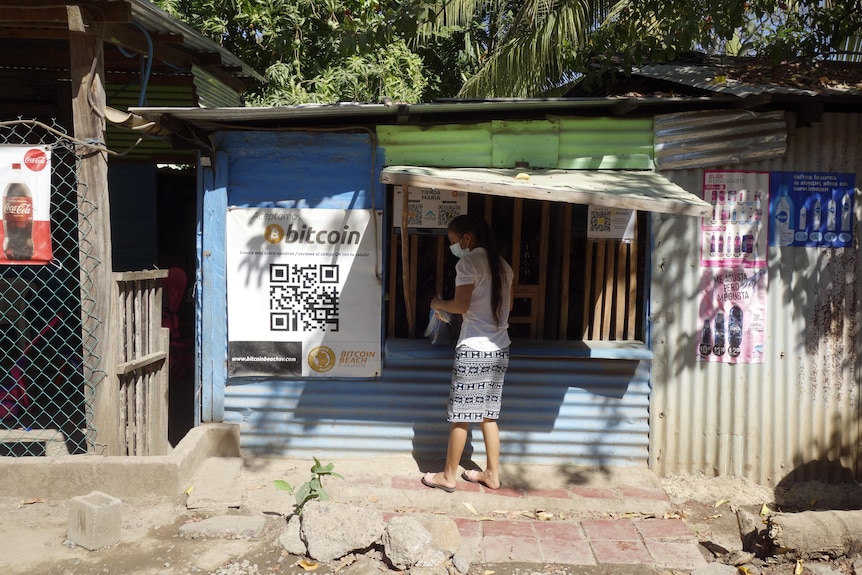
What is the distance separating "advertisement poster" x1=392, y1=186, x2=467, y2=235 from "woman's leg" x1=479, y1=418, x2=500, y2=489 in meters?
1.43

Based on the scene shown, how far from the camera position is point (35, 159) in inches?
174

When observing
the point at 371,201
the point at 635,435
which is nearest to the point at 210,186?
the point at 371,201

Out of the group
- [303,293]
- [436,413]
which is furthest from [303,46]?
[436,413]

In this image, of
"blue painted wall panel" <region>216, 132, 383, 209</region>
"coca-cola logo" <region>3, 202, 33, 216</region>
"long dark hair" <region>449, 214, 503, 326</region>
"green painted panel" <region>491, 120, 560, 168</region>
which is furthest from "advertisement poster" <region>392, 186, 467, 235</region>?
"coca-cola logo" <region>3, 202, 33, 216</region>

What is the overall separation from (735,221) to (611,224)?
84 cm

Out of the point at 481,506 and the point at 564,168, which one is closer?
the point at 481,506

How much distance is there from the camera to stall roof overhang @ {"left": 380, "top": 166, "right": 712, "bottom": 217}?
4.09m

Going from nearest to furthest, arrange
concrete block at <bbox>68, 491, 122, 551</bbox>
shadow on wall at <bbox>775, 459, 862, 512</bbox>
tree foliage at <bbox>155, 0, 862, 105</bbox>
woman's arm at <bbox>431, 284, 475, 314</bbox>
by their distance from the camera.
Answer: concrete block at <bbox>68, 491, 122, 551</bbox> < woman's arm at <bbox>431, 284, 475, 314</bbox> < shadow on wall at <bbox>775, 459, 862, 512</bbox> < tree foliage at <bbox>155, 0, 862, 105</bbox>

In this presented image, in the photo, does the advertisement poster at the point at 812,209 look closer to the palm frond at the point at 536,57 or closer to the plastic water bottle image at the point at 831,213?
the plastic water bottle image at the point at 831,213

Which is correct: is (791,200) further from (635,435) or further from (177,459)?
(177,459)

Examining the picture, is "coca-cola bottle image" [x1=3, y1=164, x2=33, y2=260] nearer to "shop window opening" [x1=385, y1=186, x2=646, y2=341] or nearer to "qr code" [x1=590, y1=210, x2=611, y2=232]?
"shop window opening" [x1=385, y1=186, x2=646, y2=341]

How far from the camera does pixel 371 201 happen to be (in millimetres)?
5141

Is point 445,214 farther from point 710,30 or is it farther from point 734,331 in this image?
point 710,30

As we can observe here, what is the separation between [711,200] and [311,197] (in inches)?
110
